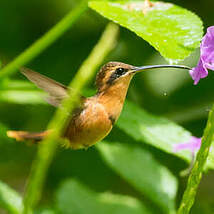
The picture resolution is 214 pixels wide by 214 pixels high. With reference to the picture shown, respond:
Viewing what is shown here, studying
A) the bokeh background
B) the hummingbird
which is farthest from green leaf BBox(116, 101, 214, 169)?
the bokeh background

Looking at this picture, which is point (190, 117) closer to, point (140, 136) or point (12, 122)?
point (12, 122)

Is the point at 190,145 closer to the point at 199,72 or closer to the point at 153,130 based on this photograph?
the point at 153,130

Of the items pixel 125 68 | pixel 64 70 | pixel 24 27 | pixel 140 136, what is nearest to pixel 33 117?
pixel 64 70

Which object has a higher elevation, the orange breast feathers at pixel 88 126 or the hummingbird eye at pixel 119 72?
the hummingbird eye at pixel 119 72

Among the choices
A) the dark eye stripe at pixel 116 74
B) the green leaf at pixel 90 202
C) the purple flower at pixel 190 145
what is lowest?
the green leaf at pixel 90 202

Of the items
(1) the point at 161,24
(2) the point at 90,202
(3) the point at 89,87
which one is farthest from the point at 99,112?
(3) the point at 89,87

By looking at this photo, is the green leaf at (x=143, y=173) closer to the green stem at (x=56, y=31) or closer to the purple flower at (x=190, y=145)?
the purple flower at (x=190, y=145)

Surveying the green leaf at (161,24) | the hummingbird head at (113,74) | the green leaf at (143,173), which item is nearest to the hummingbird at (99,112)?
the hummingbird head at (113,74)

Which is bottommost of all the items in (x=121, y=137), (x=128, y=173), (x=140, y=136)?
(x=121, y=137)
